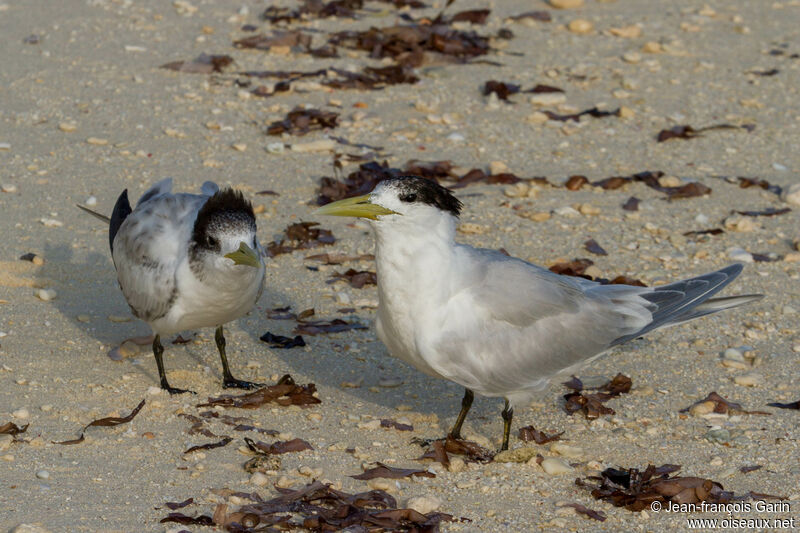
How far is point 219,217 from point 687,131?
4680 mm

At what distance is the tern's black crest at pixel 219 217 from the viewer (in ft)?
15.2

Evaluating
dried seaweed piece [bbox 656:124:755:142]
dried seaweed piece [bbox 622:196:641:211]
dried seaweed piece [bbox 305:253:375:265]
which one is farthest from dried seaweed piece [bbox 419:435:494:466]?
dried seaweed piece [bbox 656:124:755:142]

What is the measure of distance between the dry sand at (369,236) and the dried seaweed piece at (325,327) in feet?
0.18

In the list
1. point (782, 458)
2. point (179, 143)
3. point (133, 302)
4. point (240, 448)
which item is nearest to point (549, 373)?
point (782, 458)

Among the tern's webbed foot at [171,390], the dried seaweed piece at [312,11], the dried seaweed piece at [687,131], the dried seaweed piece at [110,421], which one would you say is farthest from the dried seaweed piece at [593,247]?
the dried seaweed piece at [312,11]

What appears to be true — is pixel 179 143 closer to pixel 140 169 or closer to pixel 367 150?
pixel 140 169

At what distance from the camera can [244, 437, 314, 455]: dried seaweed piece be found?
4.46 m

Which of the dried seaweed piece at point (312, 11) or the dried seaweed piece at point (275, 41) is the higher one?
the dried seaweed piece at point (312, 11)

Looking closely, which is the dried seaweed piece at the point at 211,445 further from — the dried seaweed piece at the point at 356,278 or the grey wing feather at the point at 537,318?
the dried seaweed piece at the point at 356,278

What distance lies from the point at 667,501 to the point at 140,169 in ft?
14.8

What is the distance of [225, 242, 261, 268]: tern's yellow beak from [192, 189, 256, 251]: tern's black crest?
4.1 inches

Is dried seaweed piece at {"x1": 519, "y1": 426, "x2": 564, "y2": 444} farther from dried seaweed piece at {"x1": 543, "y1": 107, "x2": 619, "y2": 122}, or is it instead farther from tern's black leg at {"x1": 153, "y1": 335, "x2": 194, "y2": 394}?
dried seaweed piece at {"x1": 543, "y1": 107, "x2": 619, "y2": 122}

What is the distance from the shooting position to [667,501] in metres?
4.14

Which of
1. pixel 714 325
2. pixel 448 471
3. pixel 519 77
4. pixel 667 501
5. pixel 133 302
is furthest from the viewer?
pixel 519 77
